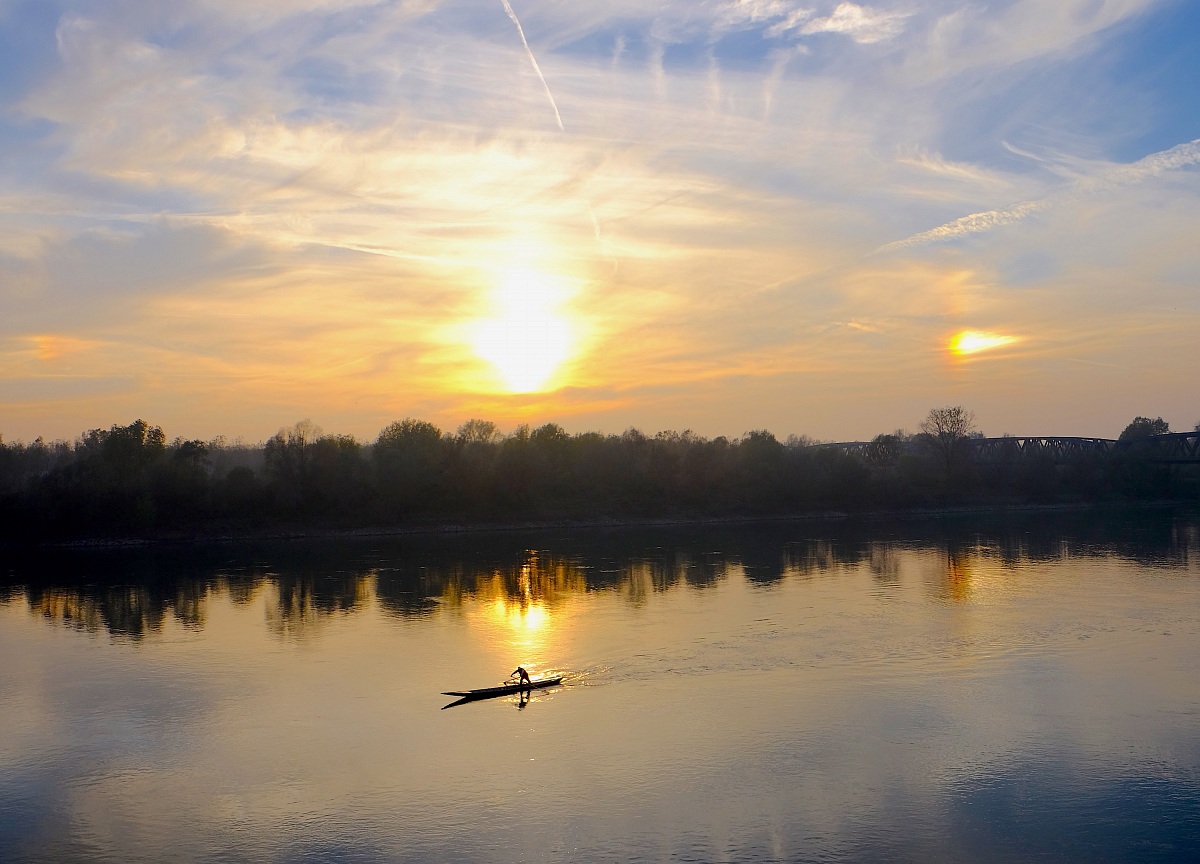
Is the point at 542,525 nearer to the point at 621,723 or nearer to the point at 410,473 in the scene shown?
the point at 410,473

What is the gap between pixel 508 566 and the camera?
47.6 metres

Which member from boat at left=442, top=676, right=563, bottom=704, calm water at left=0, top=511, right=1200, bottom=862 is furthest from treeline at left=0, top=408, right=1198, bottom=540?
boat at left=442, top=676, right=563, bottom=704

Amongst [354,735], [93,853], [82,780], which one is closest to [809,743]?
[354,735]

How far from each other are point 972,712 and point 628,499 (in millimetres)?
56077

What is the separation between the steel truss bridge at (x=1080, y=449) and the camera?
314 feet

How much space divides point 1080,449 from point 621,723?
93340 millimetres

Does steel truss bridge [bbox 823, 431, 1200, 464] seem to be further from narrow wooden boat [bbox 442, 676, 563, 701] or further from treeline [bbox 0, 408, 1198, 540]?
narrow wooden boat [bbox 442, 676, 563, 701]

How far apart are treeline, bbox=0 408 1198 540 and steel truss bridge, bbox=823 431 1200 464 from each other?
4720 mm

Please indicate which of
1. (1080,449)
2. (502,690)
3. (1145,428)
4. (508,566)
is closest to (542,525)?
(508,566)

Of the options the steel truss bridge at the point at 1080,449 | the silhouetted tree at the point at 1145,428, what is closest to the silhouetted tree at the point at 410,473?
the steel truss bridge at the point at 1080,449

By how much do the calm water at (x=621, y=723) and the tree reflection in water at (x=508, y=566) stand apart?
1.59 feet

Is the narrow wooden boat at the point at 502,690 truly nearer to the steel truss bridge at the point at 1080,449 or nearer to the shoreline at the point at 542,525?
the shoreline at the point at 542,525

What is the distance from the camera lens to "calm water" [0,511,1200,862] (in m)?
13.3

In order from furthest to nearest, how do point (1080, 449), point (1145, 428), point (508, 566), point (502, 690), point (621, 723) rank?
1. point (1145, 428)
2. point (1080, 449)
3. point (508, 566)
4. point (502, 690)
5. point (621, 723)
